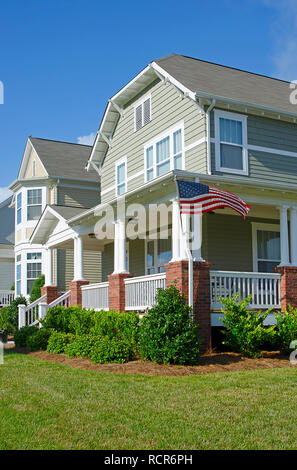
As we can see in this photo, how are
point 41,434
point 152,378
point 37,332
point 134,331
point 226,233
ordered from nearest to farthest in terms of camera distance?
point 41,434 < point 152,378 < point 134,331 < point 37,332 < point 226,233

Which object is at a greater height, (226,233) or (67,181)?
(67,181)

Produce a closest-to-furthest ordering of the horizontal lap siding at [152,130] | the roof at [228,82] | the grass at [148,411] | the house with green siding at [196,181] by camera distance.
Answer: the grass at [148,411] < the house with green siding at [196,181] < the horizontal lap siding at [152,130] < the roof at [228,82]

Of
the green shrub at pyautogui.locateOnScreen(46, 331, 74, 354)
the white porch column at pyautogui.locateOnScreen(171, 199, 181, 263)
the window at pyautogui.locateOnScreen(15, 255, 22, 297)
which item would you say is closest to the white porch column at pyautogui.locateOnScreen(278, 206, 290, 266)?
the white porch column at pyautogui.locateOnScreen(171, 199, 181, 263)

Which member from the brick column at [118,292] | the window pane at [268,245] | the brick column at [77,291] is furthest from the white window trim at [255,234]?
the brick column at [77,291]

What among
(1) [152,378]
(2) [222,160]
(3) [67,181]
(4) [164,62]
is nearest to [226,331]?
(1) [152,378]

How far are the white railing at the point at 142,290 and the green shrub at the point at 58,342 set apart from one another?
1.80m

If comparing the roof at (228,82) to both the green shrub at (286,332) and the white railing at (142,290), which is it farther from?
the green shrub at (286,332)

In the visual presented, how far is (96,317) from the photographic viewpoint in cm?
1370

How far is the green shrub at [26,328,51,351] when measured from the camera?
14.4 metres

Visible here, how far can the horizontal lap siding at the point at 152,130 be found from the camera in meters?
15.5

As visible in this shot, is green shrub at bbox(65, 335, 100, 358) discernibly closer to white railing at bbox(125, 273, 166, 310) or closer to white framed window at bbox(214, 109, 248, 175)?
white railing at bbox(125, 273, 166, 310)

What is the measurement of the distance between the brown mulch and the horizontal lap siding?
5846 millimetres
